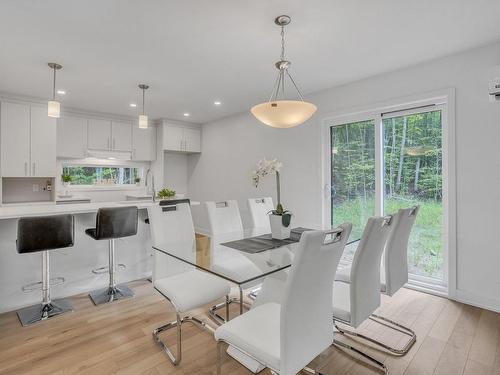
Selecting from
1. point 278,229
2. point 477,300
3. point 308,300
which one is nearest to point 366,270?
point 308,300

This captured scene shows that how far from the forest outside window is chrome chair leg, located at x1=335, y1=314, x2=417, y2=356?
197 inches

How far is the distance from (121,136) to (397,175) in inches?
189

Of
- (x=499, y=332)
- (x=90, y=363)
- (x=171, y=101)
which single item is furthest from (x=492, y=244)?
(x=171, y=101)

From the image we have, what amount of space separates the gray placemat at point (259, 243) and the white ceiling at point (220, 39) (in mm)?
1747

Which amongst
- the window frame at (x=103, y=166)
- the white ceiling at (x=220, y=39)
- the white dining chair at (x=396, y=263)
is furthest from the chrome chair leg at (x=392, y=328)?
the window frame at (x=103, y=166)

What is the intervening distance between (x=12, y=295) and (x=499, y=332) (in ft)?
13.9

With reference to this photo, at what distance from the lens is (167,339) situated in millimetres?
2176

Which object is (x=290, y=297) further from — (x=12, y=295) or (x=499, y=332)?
(x=12, y=295)

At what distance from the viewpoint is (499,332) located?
7.38 feet

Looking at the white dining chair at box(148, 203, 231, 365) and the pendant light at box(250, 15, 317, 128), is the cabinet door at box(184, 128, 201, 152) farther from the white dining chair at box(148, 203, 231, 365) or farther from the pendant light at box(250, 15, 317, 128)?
the pendant light at box(250, 15, 317, 128)

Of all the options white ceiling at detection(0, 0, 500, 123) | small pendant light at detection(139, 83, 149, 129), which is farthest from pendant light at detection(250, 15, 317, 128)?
small pendant light at detection(139, 83, 149, 129)

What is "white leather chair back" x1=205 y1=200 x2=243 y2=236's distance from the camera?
2.82m

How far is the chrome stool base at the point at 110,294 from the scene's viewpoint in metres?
2.84

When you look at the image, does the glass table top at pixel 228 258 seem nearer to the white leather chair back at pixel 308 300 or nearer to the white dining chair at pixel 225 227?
the white dining chair at pixel 225 227
